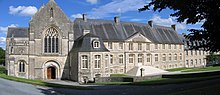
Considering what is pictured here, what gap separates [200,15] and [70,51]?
3136 centimetres

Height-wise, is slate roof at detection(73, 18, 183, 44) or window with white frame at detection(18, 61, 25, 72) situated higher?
slate roof at detection(73, 18, 183, 44)

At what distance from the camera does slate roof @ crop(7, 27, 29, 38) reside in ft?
136

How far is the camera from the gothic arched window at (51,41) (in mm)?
40844

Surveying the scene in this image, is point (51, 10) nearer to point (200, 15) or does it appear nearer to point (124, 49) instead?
point (124, 49)

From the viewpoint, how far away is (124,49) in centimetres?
4838

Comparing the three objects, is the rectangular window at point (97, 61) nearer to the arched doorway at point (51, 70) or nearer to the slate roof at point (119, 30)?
the slate roof at point (119, 30)

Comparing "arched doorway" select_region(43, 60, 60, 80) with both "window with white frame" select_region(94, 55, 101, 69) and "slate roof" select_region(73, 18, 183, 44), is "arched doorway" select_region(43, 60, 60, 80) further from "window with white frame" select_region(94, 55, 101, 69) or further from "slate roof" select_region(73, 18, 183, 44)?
"window with white frame" select_region(94, 55, 101, 69)

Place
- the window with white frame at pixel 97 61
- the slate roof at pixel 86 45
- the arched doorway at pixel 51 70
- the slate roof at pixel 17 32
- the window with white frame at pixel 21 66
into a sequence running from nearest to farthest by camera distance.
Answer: the slate roof at pixel 86 45 < the window with white frame at pixel 21 66 < the window with white frame at pixel 97 61 < the arched doorway at pixel 51 70 < the slate roof at pixel 17 32

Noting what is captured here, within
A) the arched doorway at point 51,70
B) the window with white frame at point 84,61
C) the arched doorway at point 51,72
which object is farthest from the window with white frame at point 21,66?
the window with white frame at point 84,61

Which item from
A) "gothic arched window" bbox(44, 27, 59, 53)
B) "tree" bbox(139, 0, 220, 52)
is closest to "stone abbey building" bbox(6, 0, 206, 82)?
"gothic arched window" bbox(44, 27, 59, 53)

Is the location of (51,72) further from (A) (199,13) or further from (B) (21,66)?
(A) (199,13)

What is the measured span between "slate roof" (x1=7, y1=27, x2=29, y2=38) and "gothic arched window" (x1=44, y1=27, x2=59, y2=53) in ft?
11.9

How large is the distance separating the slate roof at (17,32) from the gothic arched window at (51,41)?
3637mm

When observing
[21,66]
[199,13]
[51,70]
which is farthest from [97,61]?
[199,13]
